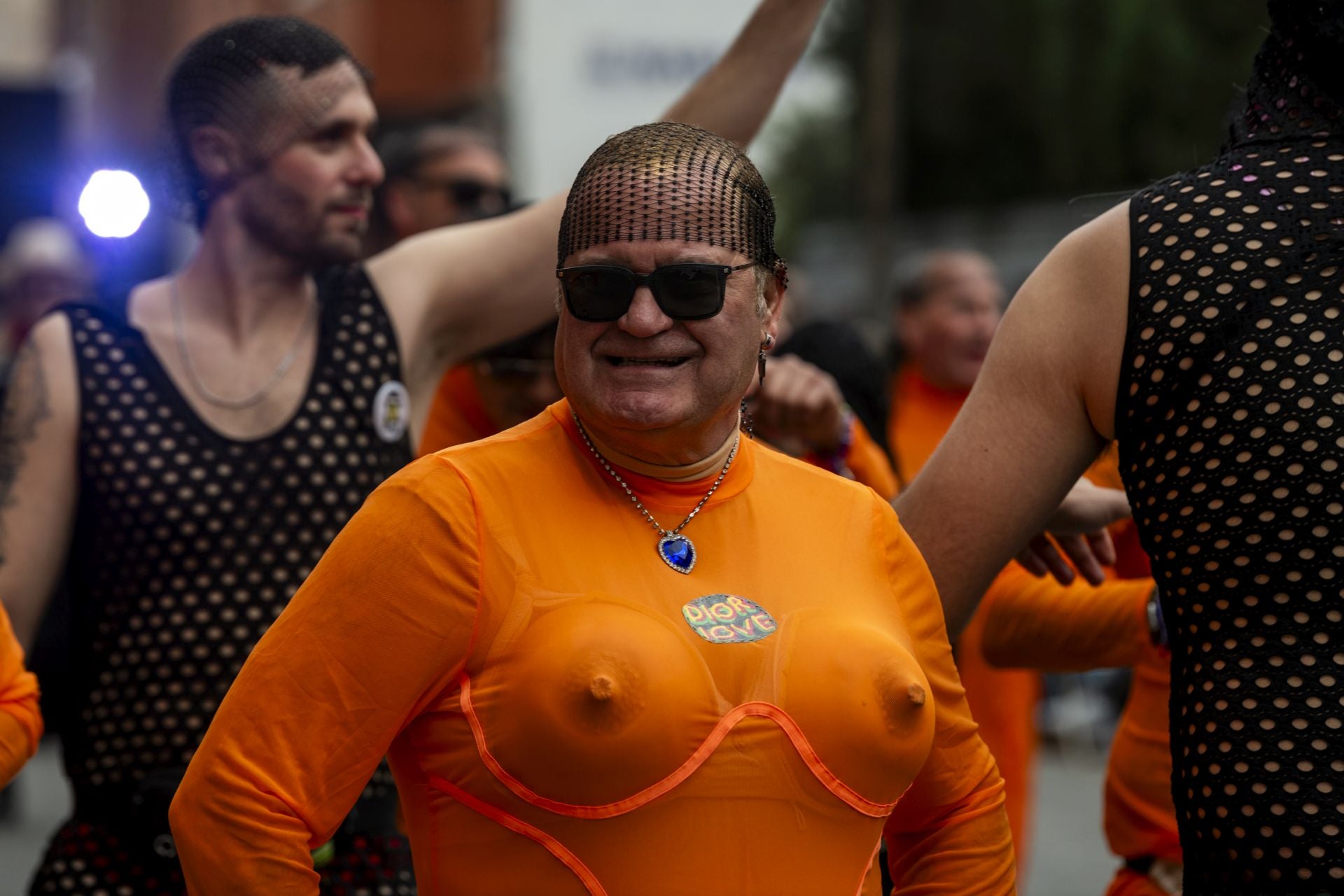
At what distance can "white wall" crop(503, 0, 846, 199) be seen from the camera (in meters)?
11.3

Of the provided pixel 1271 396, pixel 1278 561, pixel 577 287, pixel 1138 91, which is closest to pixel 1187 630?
pixel 1278 561

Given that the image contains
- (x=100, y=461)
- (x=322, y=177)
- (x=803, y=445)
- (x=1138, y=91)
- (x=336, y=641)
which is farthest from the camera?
(x=1138, y=91)

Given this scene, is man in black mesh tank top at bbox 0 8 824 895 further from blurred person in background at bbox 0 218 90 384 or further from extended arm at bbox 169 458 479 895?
blurred person in background at bbox 0 218 90 384

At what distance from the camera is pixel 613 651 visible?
Result: 2.07 m

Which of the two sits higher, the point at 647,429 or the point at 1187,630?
the point at 647,429

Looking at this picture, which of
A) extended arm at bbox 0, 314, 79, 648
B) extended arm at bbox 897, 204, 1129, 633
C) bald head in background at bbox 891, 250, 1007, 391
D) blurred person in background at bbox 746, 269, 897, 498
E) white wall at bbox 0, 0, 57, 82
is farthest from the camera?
white wall at bbox 0, 0, 57, 82

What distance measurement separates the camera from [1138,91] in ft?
89.2

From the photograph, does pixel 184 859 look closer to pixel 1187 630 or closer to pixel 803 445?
pixel 1187 630

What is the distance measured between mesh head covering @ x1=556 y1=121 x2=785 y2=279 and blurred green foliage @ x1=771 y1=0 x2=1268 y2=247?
63.3ft

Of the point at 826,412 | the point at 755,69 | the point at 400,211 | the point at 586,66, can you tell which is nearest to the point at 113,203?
the point at 755,69

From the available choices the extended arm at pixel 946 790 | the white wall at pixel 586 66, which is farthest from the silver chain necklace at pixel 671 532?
the white wall at pixel 586 66

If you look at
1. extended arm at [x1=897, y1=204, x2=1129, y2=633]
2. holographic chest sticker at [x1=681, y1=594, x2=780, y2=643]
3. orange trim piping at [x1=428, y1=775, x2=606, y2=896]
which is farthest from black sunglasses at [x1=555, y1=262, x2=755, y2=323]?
orange trim piping at [x1=428, y1=775, x2=606, y2=896]

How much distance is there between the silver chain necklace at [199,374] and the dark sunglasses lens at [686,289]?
1328 mm

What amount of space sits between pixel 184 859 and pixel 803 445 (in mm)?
2030
